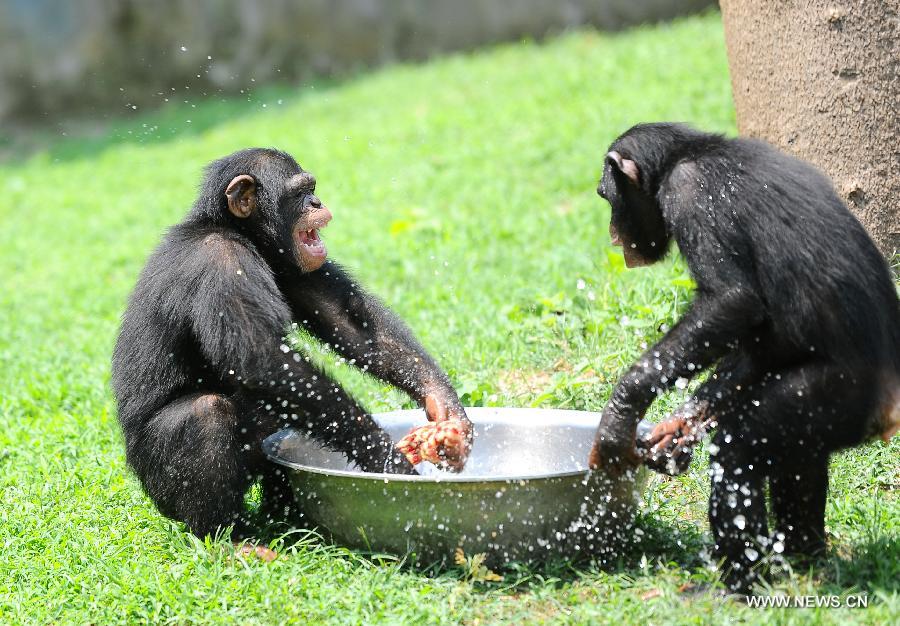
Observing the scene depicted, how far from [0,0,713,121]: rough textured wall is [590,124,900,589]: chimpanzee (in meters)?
13.9

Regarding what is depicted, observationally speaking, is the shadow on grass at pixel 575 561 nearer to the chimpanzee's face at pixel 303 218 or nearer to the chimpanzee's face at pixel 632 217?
the chimpanzee's face at pixel 632 217

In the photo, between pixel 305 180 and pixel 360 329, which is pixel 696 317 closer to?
pixel 360 329

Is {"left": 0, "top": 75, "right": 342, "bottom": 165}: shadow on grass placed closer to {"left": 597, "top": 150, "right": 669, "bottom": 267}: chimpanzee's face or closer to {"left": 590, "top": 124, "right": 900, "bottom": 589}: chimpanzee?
{"left": 597, "top": 150, "right": 669, "bottom": 267}: chimpanzee's face

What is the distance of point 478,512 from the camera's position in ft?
13.1

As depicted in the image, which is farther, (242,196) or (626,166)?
(242,196)

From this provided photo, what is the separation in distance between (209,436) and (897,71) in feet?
13.1

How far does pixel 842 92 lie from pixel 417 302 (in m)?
3.42

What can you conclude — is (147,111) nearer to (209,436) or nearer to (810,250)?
(209,436)

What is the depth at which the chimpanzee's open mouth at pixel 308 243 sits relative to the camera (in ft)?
15.9

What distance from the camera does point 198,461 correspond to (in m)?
4.39

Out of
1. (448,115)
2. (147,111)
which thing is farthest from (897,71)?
(147,111)

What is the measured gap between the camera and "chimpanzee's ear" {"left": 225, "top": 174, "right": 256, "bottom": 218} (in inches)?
188

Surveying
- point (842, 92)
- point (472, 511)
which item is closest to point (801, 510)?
point (472, 511)

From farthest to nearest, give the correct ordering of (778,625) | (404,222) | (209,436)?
(404,222), (209,436), (778,625)
